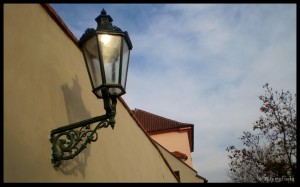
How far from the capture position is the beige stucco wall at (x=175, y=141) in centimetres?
2626

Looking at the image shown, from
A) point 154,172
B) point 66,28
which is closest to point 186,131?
point 154,172

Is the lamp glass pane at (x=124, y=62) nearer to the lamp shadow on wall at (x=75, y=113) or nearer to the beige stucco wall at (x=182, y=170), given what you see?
the lamp shadow on wall at (x=75, y=113)

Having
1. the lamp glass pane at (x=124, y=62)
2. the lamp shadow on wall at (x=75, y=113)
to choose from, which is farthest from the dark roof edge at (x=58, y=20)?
the lamp glass pane at (x=124, y=62)

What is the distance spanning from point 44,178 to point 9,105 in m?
0.66

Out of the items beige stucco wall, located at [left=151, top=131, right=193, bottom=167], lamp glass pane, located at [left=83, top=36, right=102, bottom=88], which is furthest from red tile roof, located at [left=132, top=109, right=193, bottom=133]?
lamp glass pane, located at [left=83, top=36, right=102, bottom=88]

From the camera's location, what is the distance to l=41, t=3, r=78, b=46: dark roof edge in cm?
318

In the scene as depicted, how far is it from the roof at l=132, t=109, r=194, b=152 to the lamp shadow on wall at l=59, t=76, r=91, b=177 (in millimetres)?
23197

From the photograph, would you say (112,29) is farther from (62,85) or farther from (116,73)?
(62,85)

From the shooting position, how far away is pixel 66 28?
3564 mm

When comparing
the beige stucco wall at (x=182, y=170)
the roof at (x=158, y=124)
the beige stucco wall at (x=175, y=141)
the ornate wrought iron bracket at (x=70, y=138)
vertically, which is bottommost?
the beige stucco wall at (x=182, y=170)

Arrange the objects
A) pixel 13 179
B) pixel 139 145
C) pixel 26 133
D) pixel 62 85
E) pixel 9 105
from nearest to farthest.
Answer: pixel 13 179 < pixel 9 105 < pixel 26 133 < pixel 62 85 < pixel 139 145

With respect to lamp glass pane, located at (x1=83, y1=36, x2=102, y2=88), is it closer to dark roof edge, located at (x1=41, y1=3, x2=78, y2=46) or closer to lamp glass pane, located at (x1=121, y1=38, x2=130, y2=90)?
lamp glass pane, located at (x1=121, y1=38, x2=130, y2=90)

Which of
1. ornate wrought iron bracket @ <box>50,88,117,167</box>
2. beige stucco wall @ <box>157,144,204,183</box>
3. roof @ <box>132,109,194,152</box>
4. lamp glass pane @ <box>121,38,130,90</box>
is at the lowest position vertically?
beige stucco wall @ <box>157,144,204,183</box>

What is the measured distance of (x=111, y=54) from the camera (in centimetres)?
283
